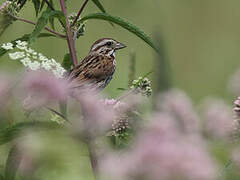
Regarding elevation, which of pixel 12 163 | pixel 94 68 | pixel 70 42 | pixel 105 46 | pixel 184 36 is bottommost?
pixel 12 163

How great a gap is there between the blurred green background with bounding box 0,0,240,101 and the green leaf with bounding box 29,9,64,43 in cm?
524

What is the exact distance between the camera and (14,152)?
1.93 m

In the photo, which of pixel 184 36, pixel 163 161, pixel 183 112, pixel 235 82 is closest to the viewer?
pixel 163 161

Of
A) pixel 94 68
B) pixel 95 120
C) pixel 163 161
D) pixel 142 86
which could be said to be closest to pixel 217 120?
pixel 95 120

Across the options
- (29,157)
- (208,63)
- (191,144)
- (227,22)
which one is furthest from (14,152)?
(227,22)

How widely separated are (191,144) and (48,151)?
24 cm

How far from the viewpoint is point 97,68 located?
115 inches

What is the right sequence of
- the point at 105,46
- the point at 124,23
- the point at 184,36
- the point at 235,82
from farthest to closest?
the point at 184,36, the point at 105,46, the point at 124,23, the point at 235,82

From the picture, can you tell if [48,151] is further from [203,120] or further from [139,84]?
[139,84]

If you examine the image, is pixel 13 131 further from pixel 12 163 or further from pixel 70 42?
pixel 70 42

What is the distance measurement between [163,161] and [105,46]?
2673 mm

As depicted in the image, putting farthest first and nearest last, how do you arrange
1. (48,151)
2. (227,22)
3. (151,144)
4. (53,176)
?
1. (227,22)
2. (53,176)
3. (48,151)
4. (151,144)

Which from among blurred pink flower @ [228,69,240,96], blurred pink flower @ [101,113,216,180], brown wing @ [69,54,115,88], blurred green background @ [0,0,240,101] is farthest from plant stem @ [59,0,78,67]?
blurred green background @ [0,0,240,101]

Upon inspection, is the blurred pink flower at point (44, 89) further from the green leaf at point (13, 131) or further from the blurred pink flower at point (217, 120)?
the green leaf at point (13, 131)
